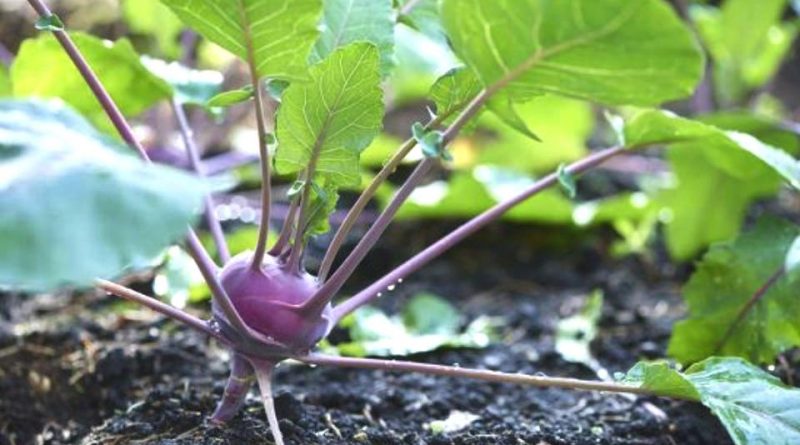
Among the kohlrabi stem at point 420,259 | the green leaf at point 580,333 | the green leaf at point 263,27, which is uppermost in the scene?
the green leaf at point 263,27

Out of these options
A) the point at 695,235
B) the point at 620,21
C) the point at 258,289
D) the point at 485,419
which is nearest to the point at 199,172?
the point at 258,289

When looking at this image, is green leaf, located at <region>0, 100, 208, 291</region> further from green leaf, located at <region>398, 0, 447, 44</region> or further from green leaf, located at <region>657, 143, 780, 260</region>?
green leaf, located at <region>657, 143, 780, 260</region>

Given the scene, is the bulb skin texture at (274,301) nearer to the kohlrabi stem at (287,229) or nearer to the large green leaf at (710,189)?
the kohlrabi stem at (287,229)

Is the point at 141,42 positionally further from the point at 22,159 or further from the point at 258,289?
the point at 22,159

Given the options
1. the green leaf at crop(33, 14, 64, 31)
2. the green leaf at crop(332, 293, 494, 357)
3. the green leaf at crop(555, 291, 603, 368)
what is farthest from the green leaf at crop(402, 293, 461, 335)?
the green leaf at crop(33, 14, 64, 31)

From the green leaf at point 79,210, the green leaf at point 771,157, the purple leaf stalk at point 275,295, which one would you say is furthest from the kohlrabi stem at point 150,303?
the green leaf at point 771,157

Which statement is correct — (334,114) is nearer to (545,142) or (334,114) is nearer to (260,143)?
(260,143)
